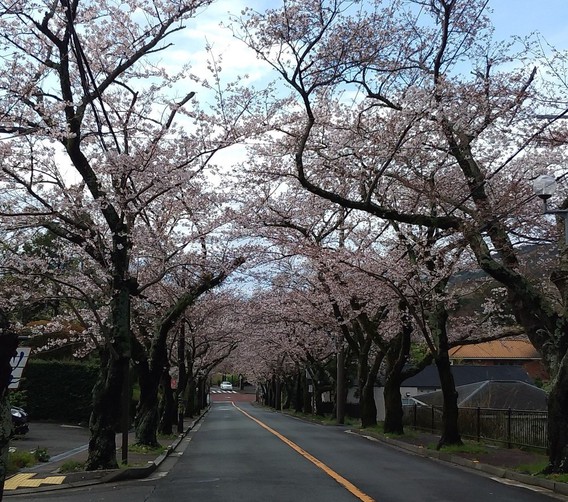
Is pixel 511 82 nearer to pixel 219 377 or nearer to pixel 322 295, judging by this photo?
pixel 322 295

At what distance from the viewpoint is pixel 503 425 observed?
19312mm

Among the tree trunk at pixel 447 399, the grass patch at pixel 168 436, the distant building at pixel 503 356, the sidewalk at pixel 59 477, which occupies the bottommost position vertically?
the sidewalk at pixel 59 477

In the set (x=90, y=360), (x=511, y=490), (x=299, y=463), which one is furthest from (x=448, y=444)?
(x=90, y=360)

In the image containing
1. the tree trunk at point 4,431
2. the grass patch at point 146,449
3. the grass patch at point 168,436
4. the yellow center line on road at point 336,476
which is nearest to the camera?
the tree trunk at point 4,431

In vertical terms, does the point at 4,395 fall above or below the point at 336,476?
above

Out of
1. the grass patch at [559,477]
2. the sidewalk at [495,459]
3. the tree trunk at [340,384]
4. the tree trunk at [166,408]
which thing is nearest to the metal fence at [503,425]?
the sidewalk at [495,459]

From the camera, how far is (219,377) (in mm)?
172750

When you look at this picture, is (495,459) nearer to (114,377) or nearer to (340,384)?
(114,377)

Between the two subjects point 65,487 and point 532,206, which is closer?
point 65,487

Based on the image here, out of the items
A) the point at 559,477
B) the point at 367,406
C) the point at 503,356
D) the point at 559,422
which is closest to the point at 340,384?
the point at 367,406

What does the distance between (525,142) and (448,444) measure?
9.03 m

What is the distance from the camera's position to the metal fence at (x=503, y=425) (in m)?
17.1

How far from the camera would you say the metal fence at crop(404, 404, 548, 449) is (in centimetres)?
1711

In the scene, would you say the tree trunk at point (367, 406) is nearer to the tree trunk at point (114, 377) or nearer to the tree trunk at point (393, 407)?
the tree trunk at point (393, 407)
